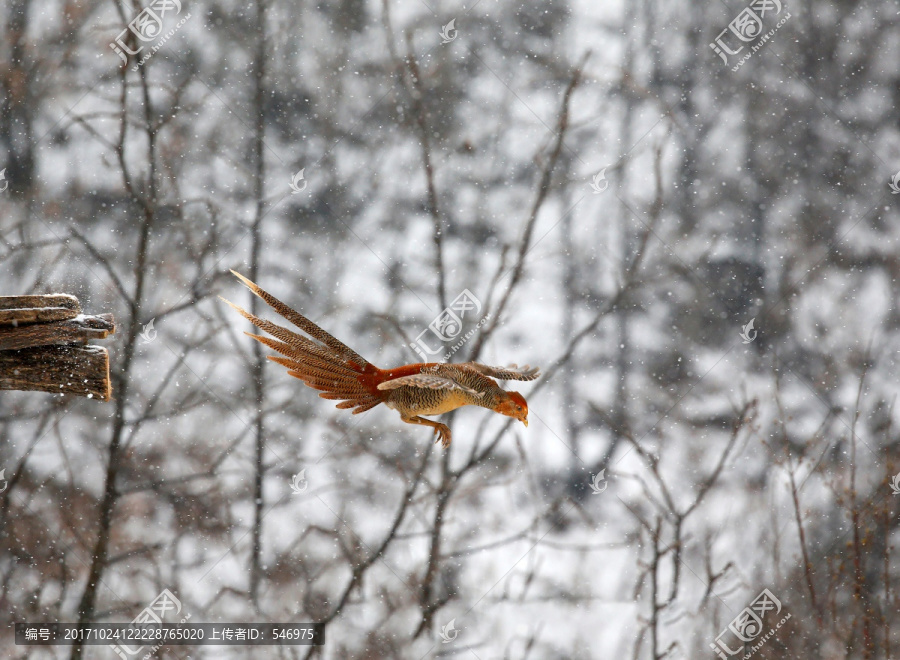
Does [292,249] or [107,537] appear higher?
[292,249]

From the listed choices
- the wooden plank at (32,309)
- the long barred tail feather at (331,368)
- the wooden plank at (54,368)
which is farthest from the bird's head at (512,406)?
the wooden plank at (32,309)

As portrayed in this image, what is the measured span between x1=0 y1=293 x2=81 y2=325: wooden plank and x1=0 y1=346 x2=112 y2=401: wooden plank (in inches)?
5.0

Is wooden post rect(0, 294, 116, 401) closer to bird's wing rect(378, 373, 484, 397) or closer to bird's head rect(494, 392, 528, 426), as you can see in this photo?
bird's wing rect(378, 373, 484, 397)

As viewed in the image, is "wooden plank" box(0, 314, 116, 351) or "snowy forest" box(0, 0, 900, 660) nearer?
"wooden plank" box(0, 314, 116, 351)

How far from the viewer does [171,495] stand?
12.9 ft

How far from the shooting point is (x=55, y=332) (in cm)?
204

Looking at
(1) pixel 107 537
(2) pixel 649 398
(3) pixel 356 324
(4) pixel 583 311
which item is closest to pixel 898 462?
(2) pixel 649 398

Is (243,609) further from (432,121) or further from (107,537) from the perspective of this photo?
(432,121)

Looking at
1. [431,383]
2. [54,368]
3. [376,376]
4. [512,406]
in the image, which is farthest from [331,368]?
[54,368]

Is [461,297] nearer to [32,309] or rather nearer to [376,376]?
[376,376]

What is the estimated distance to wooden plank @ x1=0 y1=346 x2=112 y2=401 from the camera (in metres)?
2.08

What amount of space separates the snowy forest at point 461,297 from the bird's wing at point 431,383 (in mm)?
1485

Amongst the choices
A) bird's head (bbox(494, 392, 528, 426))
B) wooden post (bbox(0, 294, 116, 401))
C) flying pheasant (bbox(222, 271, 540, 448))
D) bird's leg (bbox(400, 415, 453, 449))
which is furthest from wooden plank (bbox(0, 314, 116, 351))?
bird's head (bbox(494, 392, 528, 426))

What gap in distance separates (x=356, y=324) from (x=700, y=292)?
2.11 metres
